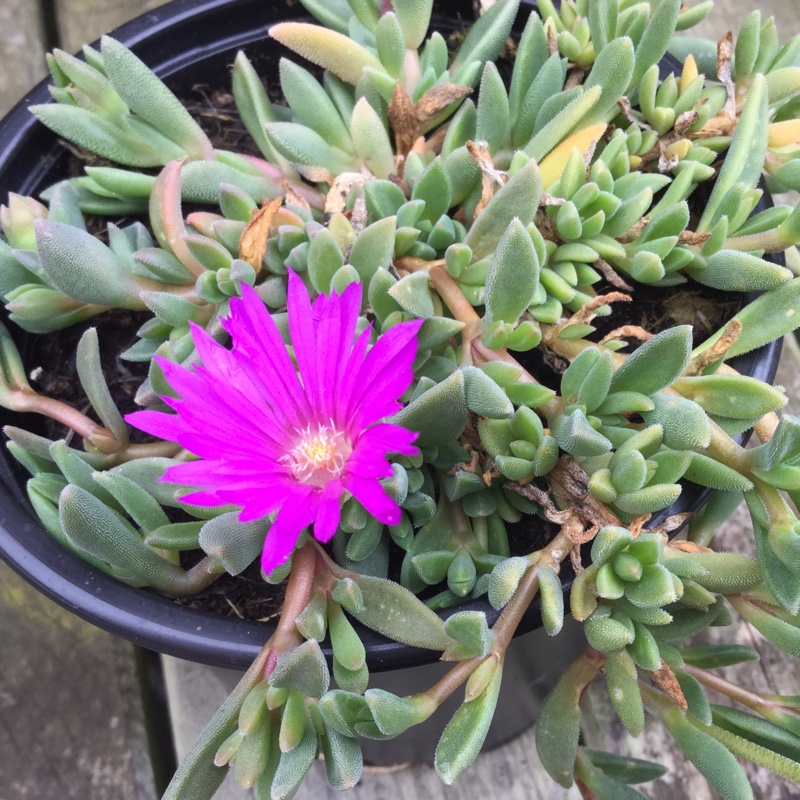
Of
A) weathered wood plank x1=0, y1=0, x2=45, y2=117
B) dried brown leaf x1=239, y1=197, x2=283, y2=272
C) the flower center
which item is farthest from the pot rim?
weathered wood plank x1=0, y1=0, x2=45, y2=117

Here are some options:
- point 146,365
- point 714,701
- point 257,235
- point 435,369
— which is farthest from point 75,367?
point 714,701

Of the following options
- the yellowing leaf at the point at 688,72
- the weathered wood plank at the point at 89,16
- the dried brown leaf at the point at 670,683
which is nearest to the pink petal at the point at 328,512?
the dried brown leaf at the point at 670,683

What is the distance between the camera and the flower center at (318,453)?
20.6 inches

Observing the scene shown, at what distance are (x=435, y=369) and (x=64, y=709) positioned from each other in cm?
66

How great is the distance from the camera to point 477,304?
0.61 m

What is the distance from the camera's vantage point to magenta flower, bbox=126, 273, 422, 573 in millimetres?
456

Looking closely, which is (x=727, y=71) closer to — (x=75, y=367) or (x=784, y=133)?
(x=784, y=133)

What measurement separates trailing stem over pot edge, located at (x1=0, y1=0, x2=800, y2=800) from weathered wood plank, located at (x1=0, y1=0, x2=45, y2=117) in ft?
1.58

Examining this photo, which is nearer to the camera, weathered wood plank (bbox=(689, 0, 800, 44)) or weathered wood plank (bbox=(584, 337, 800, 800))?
weathered wood plank (bbox=(584, 337, 800, 800))

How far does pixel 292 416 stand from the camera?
534 millimetres

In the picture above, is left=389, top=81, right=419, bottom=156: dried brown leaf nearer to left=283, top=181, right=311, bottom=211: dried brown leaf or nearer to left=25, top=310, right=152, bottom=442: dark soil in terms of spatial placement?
left=283, top=181, right=311, bottom=211: dried brown leaf

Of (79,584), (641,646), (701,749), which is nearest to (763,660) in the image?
A: (701,749)

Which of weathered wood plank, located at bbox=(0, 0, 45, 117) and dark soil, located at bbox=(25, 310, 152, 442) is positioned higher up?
weathered wood plank, located at bbox=(0, 0, 45, 117)

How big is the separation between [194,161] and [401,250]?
8.7 inches
